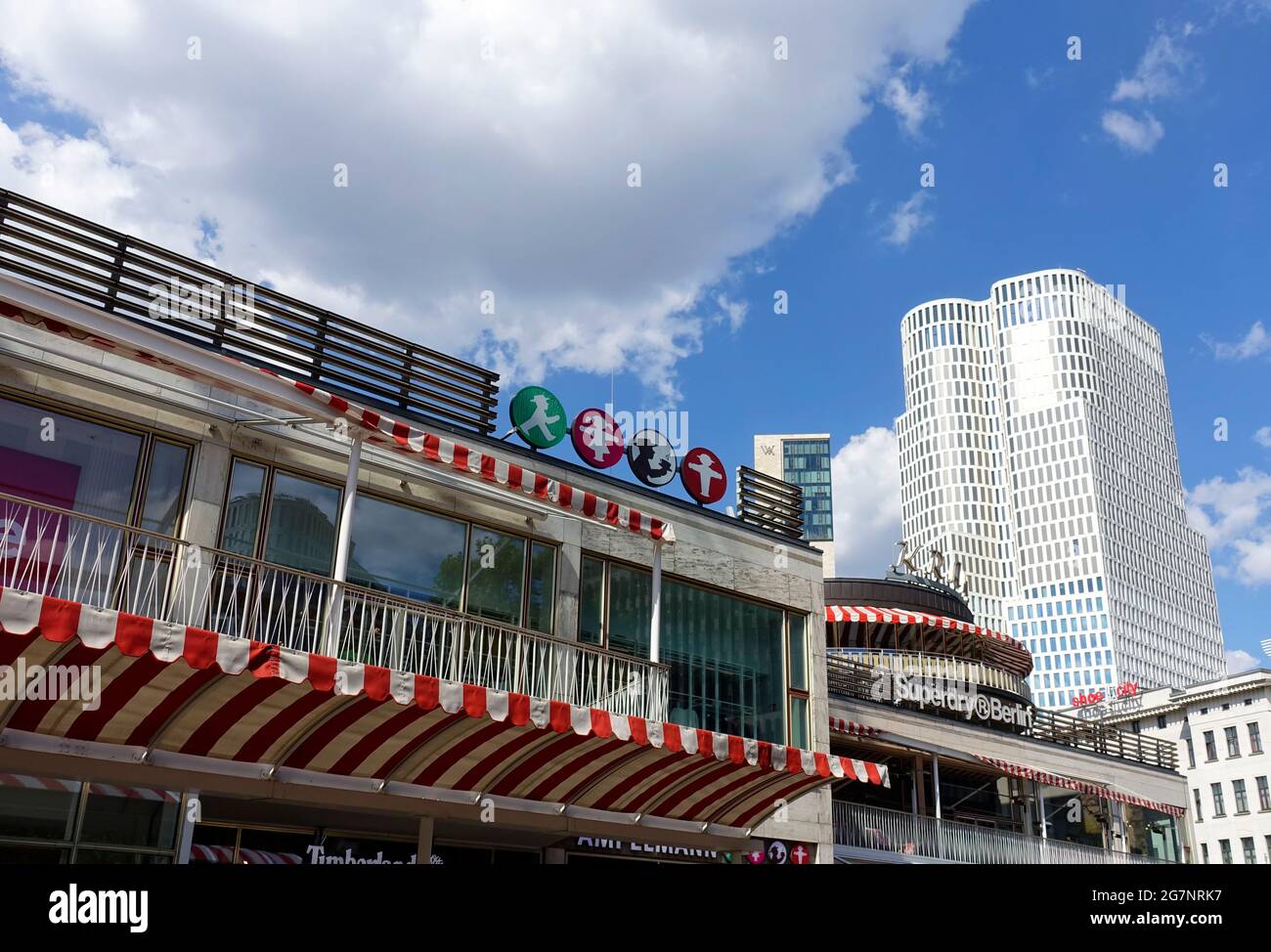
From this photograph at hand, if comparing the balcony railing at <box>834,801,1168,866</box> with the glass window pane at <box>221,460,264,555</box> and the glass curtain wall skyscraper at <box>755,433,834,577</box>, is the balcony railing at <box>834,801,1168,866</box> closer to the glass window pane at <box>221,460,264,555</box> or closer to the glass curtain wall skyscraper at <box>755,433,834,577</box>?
the glass window pane at <box>221,460,264,555</box>

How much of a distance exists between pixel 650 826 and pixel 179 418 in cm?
796

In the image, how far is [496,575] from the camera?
15156 millimetres

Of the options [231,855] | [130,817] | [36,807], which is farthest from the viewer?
[231,855]

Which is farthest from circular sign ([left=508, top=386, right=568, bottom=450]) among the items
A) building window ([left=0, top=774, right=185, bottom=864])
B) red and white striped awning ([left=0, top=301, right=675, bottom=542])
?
building window ([left=0, top=774, right=185, bottom=864])

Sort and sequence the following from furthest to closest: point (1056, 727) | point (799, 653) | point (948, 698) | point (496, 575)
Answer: point (1056, 727)
point (948, 698)
point (799, 653)
point (496, 575)

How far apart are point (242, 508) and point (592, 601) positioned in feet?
18.1

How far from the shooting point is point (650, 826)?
551 inches

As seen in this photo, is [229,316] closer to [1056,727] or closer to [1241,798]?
[1056,727]

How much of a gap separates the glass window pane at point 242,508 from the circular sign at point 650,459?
6.71 meters

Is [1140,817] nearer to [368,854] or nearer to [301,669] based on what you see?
[368,854]

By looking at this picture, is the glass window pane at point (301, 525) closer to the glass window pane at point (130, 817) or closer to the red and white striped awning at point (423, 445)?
the red and white striped awning at point (423, 445)

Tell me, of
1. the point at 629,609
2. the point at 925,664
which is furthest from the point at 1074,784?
the point at 629,609

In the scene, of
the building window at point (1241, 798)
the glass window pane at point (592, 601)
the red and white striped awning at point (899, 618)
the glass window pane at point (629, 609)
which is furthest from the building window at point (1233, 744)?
the glass window pane at point (592, 601)
